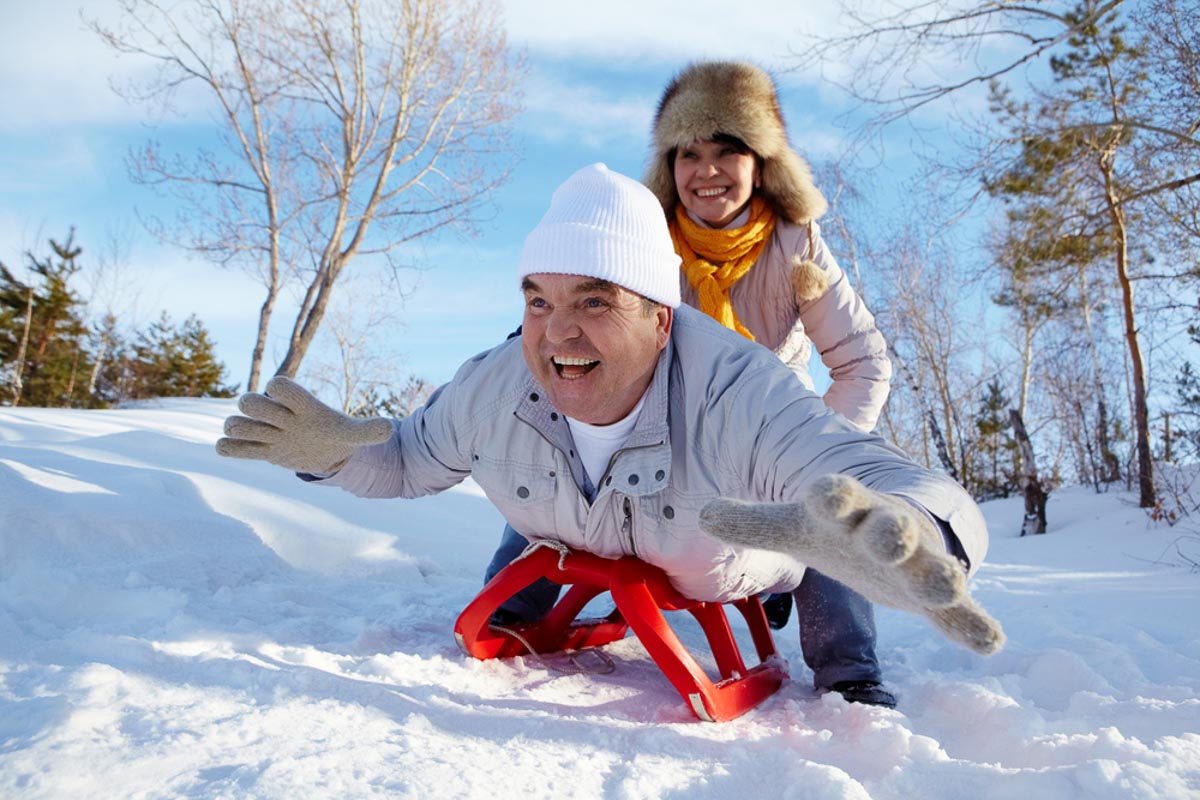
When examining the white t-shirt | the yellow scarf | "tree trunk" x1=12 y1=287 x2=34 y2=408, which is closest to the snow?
the white t-shirt

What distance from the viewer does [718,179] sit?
2652 millimetres

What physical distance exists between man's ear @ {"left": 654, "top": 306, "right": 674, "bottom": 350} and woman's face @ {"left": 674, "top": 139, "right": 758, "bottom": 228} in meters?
0.91

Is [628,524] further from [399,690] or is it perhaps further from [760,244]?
[760,244]

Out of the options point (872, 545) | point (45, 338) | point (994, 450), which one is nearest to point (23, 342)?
point (45, 338)

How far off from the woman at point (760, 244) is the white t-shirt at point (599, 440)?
2.64 feet

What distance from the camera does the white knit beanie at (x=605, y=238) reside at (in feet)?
5.53

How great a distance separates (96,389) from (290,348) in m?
16.0

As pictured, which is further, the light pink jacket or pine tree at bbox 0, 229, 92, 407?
pine tree at bbox 0, 229, 92, 407

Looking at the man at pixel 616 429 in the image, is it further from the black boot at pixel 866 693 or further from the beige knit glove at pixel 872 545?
the black boot at pixel 866 693

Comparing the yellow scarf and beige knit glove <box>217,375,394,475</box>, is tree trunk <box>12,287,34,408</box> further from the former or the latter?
the yellow scarf

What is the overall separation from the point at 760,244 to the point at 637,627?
1379mm

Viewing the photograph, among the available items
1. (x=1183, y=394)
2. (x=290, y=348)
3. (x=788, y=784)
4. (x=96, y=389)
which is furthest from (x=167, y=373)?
(x=788, y=784)

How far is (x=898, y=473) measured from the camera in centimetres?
127

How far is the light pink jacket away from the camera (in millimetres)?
2566
